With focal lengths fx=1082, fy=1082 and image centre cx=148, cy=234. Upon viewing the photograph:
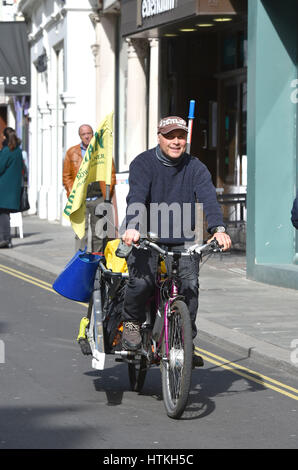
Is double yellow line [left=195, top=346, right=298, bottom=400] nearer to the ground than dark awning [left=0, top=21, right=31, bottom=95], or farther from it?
nearer to the ground

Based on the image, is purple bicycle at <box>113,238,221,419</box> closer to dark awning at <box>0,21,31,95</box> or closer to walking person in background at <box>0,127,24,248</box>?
walking person in background at <box>0,127,24,248</box>

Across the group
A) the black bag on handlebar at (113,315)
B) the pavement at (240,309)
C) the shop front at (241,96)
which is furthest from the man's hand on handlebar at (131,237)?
the shop front at (241,96)

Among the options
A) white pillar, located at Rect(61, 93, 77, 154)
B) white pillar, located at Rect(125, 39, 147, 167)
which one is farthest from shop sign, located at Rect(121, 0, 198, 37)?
white pillar, located at Rect(61, 93, 77, 154)

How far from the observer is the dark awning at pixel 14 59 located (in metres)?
31.4

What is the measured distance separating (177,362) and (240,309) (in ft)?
15.6

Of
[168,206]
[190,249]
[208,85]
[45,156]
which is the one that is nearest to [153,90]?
[208,85]

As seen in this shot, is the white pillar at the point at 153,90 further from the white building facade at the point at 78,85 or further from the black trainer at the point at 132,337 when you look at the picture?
the black trainer at the point at 132,337

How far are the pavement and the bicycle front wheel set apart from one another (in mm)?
1714

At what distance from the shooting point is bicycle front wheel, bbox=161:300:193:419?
6289mm

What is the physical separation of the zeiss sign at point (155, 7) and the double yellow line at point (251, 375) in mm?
8888

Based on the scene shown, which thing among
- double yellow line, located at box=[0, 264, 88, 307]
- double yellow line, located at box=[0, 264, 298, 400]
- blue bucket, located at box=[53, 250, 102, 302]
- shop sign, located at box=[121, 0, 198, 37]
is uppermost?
shop sign, located at box=[121, 0, 198, 37]

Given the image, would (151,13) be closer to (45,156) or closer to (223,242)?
(223,242)

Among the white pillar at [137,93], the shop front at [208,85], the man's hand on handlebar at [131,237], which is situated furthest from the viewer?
the white pillar at [137,93]

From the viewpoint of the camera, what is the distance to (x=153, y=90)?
65.1 feet
